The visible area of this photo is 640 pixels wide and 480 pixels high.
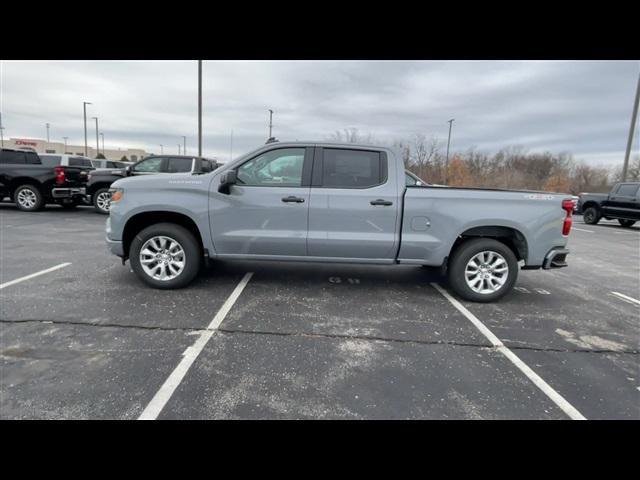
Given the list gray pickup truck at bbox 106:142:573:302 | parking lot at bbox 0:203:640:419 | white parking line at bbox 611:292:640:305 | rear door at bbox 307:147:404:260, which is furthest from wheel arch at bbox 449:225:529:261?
white parking line at bbox 611:292:640:305

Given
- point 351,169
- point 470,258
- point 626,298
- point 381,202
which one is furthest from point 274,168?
point 626,298

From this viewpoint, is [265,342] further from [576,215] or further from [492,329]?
[576,215]

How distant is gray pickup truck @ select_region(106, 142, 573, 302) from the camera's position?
Result: 415 centimetres

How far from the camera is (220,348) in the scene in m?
2.98

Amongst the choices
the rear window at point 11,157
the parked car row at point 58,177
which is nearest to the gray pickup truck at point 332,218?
the parked car row at point 58,177

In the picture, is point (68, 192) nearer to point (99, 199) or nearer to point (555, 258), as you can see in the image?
point (99, 199)

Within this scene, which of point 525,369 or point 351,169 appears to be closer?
point 525,369

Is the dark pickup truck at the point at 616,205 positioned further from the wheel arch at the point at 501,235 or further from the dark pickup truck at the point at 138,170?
the dark pickup truck at the point at 138,170

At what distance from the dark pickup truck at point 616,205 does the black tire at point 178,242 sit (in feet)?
54.1

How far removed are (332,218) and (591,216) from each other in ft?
52.2

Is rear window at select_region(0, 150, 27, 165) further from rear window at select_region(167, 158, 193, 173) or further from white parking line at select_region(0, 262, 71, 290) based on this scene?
white parking line at select_region(0, 262, 71, 290)

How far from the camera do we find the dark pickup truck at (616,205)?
13133 mm

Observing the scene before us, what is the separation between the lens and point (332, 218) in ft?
13.7
